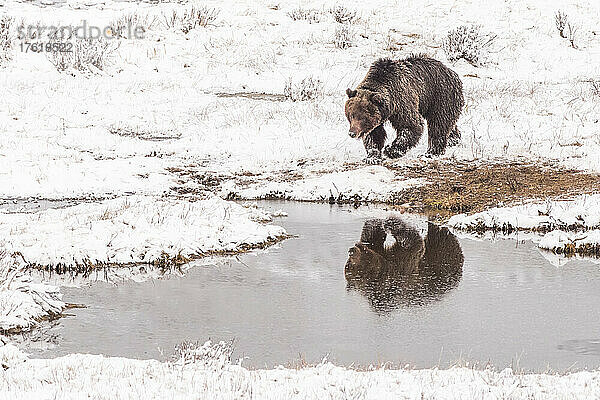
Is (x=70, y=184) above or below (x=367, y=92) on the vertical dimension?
below

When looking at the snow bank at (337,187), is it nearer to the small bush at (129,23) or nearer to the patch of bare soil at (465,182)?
the patch of bare soil at (465,182)

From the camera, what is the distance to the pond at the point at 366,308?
21.7 ft

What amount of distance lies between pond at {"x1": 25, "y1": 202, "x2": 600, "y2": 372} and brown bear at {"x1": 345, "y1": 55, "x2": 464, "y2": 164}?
16.7 ft

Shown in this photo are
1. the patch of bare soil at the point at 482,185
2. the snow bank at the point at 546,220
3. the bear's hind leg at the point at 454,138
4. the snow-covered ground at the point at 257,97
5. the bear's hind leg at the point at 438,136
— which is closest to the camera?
the snow bank at the point at 546,220

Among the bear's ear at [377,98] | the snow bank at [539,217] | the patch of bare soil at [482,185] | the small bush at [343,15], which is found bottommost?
the patch of bare soil at [482,185]

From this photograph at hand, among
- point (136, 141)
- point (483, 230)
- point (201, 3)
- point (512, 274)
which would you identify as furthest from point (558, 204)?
point (201, 3)

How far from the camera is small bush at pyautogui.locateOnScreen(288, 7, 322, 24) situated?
107ft

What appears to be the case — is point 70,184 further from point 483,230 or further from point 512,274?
point 512,274

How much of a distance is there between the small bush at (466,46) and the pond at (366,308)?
57.8 feet

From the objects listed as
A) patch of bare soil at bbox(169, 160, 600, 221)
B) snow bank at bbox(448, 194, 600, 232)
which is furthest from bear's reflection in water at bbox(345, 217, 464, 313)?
patch of bare soil at bbox(169, 160, 600, 221)

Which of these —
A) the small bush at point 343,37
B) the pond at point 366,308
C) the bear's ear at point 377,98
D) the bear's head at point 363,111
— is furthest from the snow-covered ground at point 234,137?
the bear's ear at point 377,98

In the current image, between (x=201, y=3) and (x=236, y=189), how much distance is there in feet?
70.7

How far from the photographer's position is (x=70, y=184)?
14570 millimetres

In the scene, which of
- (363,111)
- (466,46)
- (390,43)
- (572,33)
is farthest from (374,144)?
(572,33)
